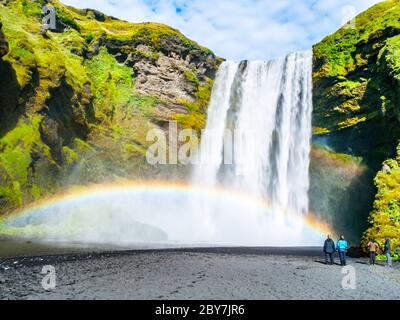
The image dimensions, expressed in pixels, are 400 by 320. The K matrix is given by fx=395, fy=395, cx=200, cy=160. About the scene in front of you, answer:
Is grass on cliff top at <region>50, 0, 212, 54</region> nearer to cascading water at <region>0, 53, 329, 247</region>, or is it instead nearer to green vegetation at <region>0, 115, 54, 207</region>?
cascading water at <region>0, 53, 329, 247</region>

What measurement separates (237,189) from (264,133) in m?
8.71

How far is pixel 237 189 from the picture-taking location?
5559 centimetres

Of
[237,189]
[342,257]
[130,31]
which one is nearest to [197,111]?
[237,189]

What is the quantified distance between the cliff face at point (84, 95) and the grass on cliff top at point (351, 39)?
21.0 meters

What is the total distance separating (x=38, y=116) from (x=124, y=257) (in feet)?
92.1

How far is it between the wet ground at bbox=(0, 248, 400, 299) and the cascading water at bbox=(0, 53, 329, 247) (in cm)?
2022

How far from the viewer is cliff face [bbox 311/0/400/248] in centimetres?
4284

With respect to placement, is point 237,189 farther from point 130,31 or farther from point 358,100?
point 130,31

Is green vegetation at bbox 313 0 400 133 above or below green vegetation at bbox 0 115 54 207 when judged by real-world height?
above

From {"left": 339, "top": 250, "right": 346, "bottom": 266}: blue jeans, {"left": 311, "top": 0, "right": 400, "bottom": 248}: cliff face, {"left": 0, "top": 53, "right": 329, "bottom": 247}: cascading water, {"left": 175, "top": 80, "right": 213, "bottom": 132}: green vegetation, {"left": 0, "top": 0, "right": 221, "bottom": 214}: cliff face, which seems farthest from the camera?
{"left": 175, "top": 80, "right": 213, "bottom": 132}: green vegetation

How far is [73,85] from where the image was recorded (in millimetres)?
52438

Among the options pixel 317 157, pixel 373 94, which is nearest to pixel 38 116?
pixel 317 157

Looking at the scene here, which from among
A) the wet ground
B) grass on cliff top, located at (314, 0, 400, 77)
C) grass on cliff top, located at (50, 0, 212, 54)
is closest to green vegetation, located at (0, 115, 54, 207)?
the wet ground
